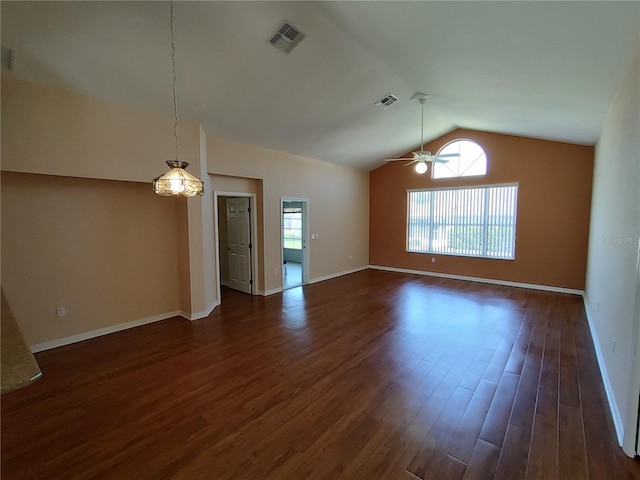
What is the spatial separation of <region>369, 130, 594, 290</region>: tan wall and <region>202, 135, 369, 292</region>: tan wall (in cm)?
214

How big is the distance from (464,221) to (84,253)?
7.54 meters

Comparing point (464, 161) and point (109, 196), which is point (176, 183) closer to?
point (109, 196)

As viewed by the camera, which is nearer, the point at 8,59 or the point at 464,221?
the point at 8,59

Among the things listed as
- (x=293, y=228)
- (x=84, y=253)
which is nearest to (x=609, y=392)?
(x=84, y=253)

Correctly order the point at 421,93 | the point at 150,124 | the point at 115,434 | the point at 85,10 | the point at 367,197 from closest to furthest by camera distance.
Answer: the point at 115,434
the point at 85,10
the point at 150,124
the point at 421,93
the point at 367,197

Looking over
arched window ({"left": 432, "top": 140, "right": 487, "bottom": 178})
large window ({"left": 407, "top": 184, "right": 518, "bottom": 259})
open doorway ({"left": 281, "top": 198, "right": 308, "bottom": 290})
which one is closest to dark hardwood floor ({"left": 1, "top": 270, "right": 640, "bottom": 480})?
large window ({"left": 407, "top": 184, "right": 518, "bottom": 259})

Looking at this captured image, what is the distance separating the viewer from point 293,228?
10320 mm

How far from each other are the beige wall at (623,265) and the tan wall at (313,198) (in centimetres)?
501

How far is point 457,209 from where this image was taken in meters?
7.42

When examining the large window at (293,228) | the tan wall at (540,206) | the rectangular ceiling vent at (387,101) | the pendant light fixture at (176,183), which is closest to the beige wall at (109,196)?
the pendant light fixture at (176,183)

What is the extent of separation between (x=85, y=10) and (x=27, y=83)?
127 cm

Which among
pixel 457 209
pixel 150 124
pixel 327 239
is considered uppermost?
pixel 150 124

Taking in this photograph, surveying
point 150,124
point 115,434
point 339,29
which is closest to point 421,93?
point 339,29

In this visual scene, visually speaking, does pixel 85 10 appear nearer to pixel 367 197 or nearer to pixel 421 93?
pixel 421 93
